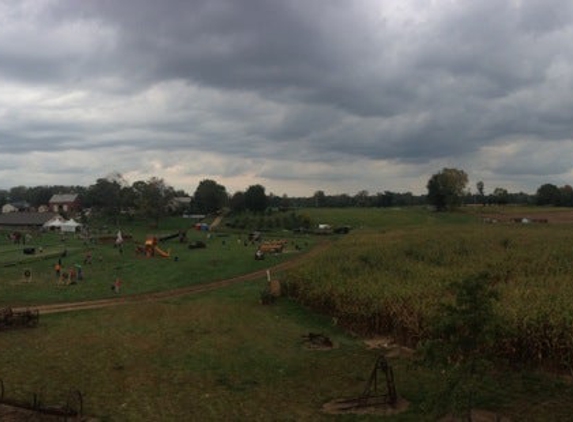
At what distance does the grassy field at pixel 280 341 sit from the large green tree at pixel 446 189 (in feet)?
290

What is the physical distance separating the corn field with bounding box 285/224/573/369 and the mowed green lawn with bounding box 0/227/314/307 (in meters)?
10.4

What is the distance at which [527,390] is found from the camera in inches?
679

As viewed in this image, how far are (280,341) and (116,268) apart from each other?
29251mm

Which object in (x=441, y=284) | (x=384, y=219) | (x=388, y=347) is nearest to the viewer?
(x=388, y=347)

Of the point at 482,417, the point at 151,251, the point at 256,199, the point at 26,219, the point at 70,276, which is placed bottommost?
the point at 482,417

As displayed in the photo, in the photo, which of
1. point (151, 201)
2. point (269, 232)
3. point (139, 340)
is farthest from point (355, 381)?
point (151, 201)

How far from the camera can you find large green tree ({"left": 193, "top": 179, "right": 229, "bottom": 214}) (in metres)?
140

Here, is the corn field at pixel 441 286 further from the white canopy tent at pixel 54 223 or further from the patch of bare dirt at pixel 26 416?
the white canopy tent at pixel 54 223

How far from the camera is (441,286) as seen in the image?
28.4 metres

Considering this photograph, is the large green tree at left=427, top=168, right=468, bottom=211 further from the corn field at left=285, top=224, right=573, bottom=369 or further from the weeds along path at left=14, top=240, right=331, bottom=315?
the weeds along path at left=14, top=240, right=331, bottom=315

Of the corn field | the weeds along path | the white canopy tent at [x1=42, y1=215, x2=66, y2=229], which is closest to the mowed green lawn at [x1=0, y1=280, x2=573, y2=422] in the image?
the corn field

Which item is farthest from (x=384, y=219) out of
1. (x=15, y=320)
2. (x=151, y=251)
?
(x=15, y=320)

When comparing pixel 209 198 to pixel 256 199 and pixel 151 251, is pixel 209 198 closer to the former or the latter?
pixel 256 199

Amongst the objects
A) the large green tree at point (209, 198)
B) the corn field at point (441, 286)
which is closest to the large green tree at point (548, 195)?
the large green tree at point (209, 198)
